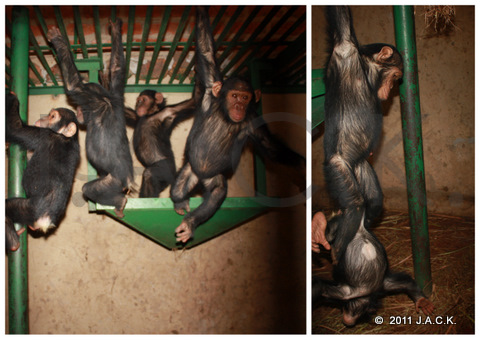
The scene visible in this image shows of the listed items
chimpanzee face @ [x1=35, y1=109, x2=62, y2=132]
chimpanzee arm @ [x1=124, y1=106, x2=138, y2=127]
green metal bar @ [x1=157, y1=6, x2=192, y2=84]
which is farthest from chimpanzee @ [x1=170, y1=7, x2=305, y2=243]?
chimpanzee face @ [x1=35, y1=109, x2=62, y2=132]

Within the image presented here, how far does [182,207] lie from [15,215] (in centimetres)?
56

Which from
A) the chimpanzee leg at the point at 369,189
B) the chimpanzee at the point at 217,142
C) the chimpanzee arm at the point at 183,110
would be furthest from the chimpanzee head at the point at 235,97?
the chimpanzee leg at the point at 369,189

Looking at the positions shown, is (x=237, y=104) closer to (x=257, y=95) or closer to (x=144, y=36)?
(x=257, y=95)

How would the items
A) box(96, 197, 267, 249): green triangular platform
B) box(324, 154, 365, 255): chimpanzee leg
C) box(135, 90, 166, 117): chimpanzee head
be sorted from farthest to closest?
box(135, 90, 166, 117): chimpanzee head, box(96, 197, 267, 249): green triangular platform, box(324, 154, 365, 255): chimpanzee leg

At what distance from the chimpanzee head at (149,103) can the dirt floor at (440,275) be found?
83cm

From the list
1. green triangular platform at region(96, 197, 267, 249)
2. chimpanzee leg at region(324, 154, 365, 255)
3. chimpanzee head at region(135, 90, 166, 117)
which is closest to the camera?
chimpanzee leg at region(324, 154, 365, 255)

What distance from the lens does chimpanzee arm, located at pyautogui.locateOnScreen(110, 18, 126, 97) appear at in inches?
49.4

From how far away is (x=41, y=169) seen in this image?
4.02ft

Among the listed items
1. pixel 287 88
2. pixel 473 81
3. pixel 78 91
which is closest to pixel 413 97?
pixel 473 81

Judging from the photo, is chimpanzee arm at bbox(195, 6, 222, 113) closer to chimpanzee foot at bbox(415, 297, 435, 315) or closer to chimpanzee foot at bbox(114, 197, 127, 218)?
chimpanzee foot at bbox(114, 197, 127, 218)

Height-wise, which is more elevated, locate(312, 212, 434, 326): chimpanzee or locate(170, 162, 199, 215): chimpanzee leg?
locate(170, 162, 199, 215): chimpanzee leg

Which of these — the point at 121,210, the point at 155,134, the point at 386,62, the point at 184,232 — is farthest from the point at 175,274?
the point at 386,62

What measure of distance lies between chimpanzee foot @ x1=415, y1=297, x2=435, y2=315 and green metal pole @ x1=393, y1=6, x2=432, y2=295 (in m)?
0.03

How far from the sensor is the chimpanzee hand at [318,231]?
3.90ft
